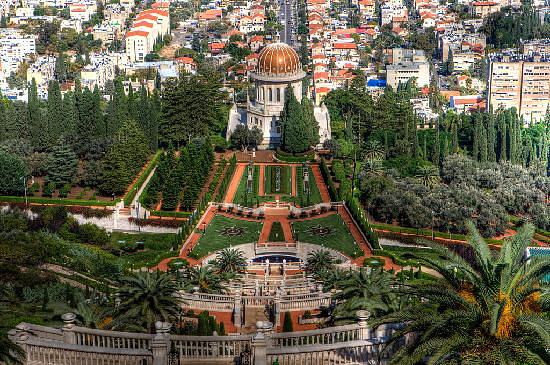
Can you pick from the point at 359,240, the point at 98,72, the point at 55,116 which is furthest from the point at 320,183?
the point at 98,72

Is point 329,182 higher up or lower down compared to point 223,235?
higher up

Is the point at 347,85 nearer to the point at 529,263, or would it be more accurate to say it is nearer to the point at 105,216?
the point at 105,216

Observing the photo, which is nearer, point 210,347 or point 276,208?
point 210,347

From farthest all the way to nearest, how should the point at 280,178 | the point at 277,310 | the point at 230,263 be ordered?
the point at 280,178
the point at 230,263
the point at 277,310

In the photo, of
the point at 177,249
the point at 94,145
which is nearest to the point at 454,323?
the point at 177,249

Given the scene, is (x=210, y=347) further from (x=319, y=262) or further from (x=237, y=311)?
(x=319, y=262)

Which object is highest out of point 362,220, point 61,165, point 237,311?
point 61,165

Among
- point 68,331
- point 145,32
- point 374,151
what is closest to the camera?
point 68,331
